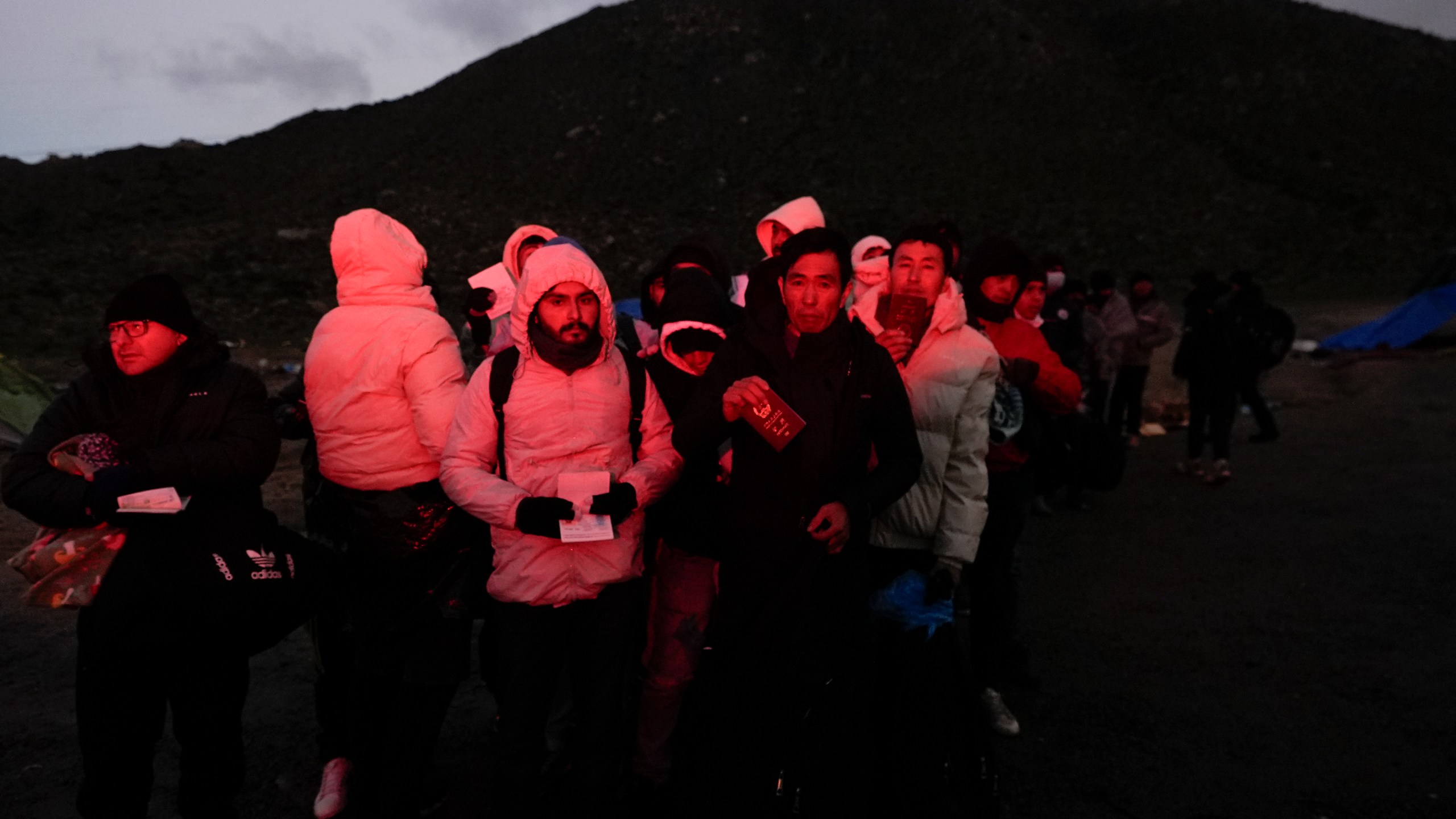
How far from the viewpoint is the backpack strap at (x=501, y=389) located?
10.2ft

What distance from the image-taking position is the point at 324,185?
4875 cm

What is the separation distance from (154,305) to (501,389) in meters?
1.01

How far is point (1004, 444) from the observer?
4078 mm

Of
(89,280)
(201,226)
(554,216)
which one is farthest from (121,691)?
(554,216)

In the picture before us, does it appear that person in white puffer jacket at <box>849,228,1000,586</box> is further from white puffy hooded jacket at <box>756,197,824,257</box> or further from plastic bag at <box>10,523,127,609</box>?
plastic bag at <box>10,523,127,609</box>

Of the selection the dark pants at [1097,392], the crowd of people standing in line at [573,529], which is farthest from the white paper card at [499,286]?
the dark pants at [1097,392]

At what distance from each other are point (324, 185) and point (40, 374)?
3723 centimetres

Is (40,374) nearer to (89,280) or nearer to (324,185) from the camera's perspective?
(89,280)

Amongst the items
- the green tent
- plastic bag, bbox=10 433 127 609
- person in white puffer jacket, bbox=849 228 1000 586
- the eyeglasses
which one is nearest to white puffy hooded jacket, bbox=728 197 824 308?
person in white puffer jacket, bbox=849 228 1000 586

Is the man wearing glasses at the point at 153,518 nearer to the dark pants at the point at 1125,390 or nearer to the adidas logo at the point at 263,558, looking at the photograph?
the adidas logo at the point at 263,558

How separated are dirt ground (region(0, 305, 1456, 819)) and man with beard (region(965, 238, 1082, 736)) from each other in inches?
16.3

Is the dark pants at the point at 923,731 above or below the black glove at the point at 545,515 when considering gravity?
below

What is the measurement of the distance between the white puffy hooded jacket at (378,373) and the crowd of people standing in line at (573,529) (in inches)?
0.4

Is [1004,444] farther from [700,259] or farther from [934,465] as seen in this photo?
[700,259]
